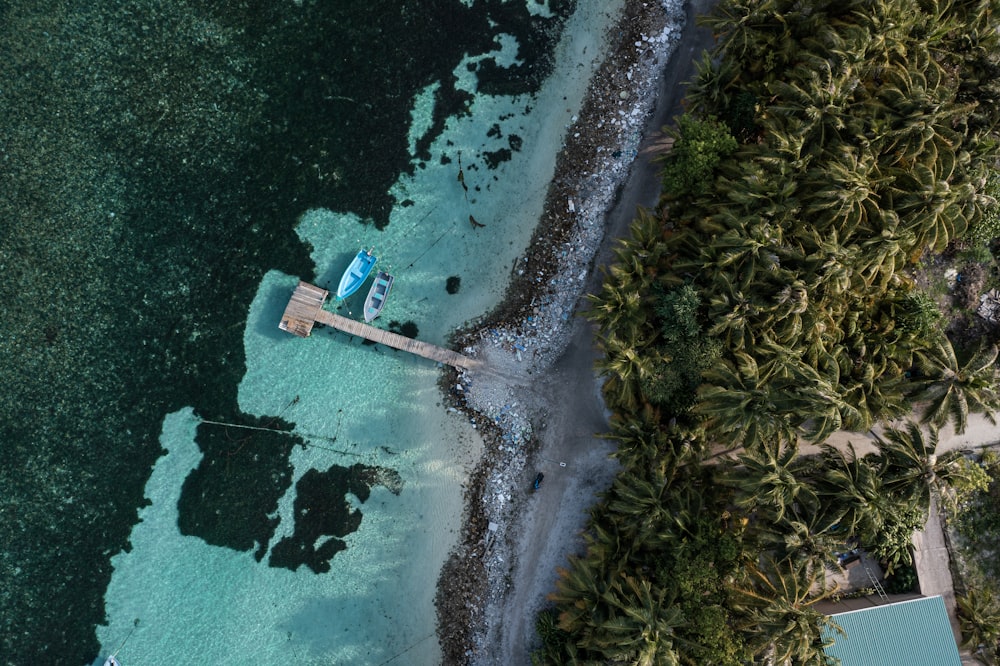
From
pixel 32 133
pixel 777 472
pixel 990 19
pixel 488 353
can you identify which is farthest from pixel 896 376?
pixel 32 133

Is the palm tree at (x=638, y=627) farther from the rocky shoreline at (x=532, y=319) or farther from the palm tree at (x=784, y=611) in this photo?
the rocky shoreline at (x=532, y=319)

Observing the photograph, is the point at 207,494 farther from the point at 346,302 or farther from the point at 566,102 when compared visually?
the point at 566,102

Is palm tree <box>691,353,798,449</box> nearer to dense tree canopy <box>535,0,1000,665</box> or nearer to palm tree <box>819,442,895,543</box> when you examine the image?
dense tree canopy <box>535,0,1000,665</box>

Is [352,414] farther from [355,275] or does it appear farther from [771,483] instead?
[771,483]

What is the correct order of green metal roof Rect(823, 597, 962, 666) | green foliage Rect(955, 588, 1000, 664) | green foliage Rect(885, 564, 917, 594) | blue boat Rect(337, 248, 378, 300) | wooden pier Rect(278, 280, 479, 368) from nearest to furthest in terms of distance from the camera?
green metal roof Rect(823, 597, 962, 666), green foliage Rect(955, 588, 1000, 664), green foliage Rect(885, 564, 917, 594), wooden pier Rect(278, 280, 479, 368), blue boat Rect(337, 248, 378, 300)

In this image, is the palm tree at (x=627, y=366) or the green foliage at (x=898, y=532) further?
the palm tree at (x=627, y=366)

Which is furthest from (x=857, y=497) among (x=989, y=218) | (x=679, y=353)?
(x=989, y=218)

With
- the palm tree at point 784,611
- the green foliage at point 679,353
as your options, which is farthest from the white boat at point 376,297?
the palm tree at point 784,611

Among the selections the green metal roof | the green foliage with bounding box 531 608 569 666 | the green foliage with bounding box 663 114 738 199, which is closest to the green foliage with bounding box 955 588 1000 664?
the green metal roof
